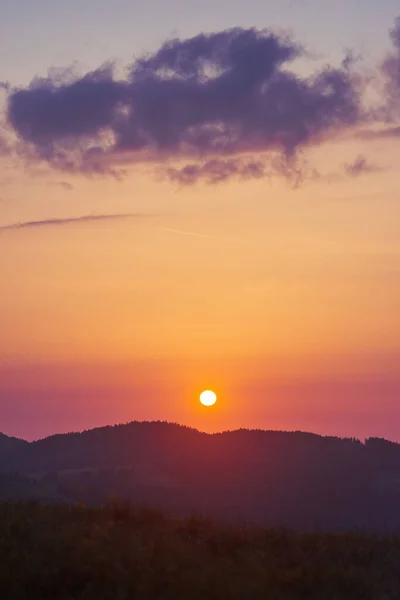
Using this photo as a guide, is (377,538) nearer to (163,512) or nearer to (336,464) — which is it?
(163,512)

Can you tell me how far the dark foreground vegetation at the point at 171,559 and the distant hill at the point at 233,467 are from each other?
49785 millimetres

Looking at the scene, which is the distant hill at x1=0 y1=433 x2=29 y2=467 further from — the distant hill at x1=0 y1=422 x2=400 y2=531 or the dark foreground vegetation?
the dark foreground vegetation

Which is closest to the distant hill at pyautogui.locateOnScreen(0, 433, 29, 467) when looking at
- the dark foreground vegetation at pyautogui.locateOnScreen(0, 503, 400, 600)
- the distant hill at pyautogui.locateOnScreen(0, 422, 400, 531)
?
the distant hill at pyautogui.locateOnScreen(0, 422, 400, 531)

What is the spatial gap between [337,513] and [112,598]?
5987 cm

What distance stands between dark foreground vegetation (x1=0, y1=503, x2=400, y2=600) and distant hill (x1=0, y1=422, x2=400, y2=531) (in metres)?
49.8

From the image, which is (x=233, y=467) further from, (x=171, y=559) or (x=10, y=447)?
(x=171, y=559)

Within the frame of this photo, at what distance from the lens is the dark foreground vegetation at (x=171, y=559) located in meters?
13.4

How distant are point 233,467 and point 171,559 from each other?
74.5 metres

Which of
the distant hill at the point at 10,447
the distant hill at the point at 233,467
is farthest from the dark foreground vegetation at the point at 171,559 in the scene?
the distant hill at the point at 10,447

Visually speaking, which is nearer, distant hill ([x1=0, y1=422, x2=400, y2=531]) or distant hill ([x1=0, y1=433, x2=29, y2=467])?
distant hill ([x1=0, y1=422, x2=400, y2=531])

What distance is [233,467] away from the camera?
8819 cm

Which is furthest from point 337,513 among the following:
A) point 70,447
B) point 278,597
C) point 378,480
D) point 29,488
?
point 278,597

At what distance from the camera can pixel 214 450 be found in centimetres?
9281

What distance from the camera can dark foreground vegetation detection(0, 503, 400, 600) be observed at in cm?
1339
